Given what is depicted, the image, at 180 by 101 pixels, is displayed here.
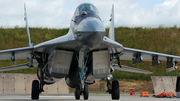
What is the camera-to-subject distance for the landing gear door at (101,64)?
891cm

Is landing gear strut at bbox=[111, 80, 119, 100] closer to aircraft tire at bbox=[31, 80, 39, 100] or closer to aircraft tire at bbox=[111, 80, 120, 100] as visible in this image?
aircraft tire at bbox=[111, 80, 120, 100]

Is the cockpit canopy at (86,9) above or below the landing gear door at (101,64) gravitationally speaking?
above

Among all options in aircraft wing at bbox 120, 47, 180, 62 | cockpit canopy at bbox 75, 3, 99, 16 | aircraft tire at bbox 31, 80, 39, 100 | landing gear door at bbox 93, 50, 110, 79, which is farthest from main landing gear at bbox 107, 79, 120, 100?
cockpit canopy at bbox 75, 3, 99, 16

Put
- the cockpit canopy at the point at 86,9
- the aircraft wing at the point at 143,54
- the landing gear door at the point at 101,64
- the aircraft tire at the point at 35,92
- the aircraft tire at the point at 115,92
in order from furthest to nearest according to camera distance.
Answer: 1. the aircraft wing at the point at 143,54
2. the aircraft tire at the point at 35,92
3. the aircraft tire at the point at 115,92
4. the landing gear door at the point at 101,64
5. the cockpit canopy at the point at 86,9

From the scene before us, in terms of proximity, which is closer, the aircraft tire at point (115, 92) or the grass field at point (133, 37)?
the aircraft tire at point (115, 92)

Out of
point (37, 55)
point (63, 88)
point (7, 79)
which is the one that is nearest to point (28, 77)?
point (7, 79)

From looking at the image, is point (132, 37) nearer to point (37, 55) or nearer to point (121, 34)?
point (121, 34)

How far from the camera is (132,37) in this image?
3478 cm

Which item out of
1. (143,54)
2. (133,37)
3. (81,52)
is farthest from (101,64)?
(133,37)

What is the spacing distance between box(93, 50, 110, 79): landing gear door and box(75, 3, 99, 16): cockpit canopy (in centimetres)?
169

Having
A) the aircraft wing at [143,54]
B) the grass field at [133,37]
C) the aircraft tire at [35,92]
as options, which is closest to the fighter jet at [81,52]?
the aircraft tire at [35,92]

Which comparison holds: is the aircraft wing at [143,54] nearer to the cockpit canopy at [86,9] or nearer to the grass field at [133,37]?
the cockpit canopy at [86,9]

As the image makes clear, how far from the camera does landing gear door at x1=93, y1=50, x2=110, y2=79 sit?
8.91m

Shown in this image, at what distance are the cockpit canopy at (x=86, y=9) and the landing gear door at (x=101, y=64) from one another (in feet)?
5.54
